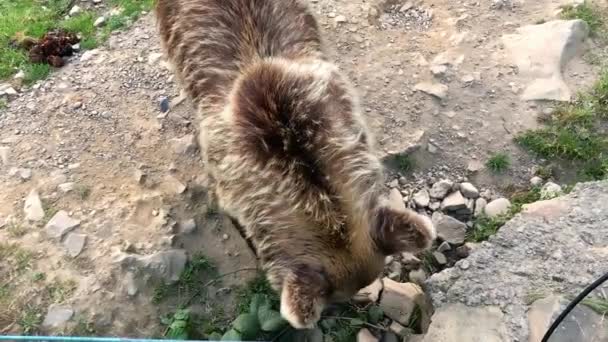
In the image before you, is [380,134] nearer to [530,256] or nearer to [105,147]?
[530,256]

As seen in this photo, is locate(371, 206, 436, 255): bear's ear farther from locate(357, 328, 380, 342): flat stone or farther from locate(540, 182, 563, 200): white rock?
locate(540, 182, 563, 200): white rock

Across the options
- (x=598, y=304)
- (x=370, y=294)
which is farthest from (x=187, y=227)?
(x=598, y=304)

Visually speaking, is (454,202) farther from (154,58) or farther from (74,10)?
(74,10)

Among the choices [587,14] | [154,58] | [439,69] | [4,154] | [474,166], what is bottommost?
[4,154]

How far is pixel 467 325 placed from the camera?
4176 mm

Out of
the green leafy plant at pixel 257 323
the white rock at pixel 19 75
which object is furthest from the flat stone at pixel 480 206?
the white rock at pixel 19 75

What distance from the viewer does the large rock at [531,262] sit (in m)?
4.23

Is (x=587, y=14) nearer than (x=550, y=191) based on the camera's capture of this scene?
No

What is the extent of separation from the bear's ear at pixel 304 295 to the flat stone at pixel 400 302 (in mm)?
1068

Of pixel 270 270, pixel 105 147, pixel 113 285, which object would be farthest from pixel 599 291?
pixel 105 147

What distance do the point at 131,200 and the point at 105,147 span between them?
719mm

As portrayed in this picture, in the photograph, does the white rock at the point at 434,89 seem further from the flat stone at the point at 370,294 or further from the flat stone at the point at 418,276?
the flat stone at the point at 370,294

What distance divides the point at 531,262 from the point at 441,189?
1.15m

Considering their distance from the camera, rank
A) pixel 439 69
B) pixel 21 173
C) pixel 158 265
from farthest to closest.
→ 1. pixel 439 69
2. pixel 21 173
3. pixel 158 265
